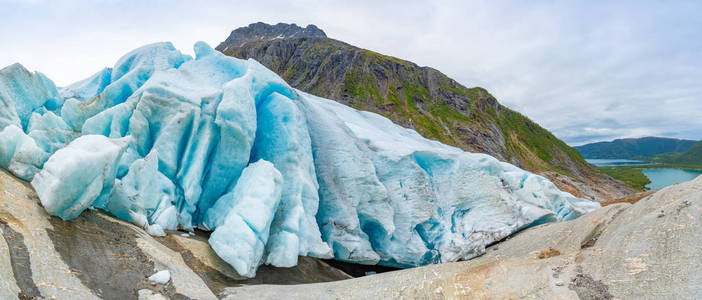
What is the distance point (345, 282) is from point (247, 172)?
4.21 m

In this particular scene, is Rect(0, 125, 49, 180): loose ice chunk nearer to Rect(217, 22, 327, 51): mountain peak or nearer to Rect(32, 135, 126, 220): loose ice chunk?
Rect(32, 135, 126, 220): loose ice chunk

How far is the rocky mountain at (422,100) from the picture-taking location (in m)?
73.8

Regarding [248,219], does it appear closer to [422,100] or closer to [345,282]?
[345,282]

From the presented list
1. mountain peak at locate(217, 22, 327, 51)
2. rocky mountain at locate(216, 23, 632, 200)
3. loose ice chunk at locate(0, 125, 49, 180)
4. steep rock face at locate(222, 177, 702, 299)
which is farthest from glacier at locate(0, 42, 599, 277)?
mountain peak at locate(217, 22, 327, 51)

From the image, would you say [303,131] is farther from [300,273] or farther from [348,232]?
[300,273]

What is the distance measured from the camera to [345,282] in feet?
25.1

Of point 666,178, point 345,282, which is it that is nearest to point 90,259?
point 345,282

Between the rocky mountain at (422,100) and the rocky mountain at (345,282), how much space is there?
64255 mm

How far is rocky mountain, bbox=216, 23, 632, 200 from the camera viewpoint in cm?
7381

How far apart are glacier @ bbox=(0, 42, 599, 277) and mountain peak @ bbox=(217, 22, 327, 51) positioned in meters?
125

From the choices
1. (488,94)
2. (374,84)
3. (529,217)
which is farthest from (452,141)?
(529,217)

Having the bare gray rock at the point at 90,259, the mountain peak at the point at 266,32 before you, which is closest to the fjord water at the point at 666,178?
the bare gray rock at the point at 90,259

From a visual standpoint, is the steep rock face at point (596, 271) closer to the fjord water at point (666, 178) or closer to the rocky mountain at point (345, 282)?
the rocky mountain at point (345, 282)

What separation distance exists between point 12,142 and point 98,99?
4867 mm
